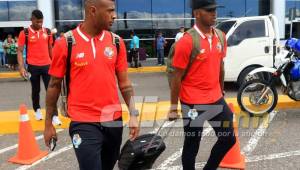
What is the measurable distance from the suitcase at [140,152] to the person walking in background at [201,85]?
297mm

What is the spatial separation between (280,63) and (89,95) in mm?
5333

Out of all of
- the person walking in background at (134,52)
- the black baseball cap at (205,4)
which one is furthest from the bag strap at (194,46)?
the person walking in background at (134,52)

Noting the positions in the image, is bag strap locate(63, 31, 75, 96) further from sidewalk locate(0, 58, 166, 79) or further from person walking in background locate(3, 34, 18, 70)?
person walking in background locate(3, 34, 18, 70)

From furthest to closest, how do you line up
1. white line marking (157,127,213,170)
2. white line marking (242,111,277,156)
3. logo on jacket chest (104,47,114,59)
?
white line marking (242,111,277,156) → white line marking (157,127,213,170) → logo on jacket chest (104,47,114,59)

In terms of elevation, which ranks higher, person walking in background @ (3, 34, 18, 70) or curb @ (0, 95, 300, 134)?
person walking in background @ (3, 34, 18, 70)

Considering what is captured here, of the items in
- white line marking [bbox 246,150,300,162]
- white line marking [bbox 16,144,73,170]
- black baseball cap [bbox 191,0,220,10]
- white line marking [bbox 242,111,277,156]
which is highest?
black baseball cap [bbox 191,0,220,10]

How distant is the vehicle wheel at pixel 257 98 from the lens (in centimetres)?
711

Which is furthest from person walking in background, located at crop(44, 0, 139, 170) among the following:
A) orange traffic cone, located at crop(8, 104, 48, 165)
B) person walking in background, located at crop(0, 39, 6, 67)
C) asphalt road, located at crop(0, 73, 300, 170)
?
person walking in background, located at crop(0, 39, 6, 67)

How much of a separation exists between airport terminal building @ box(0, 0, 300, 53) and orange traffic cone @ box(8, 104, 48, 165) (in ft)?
54.6

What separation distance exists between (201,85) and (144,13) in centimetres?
1927

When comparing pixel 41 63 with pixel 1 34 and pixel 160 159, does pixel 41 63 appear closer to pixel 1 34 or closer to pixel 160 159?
pixel 160 159

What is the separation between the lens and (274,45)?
976 cm

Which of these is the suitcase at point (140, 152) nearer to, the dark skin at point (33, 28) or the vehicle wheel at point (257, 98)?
the dark skin at point (33, 28)

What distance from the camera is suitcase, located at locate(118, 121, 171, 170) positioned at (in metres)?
3.85
